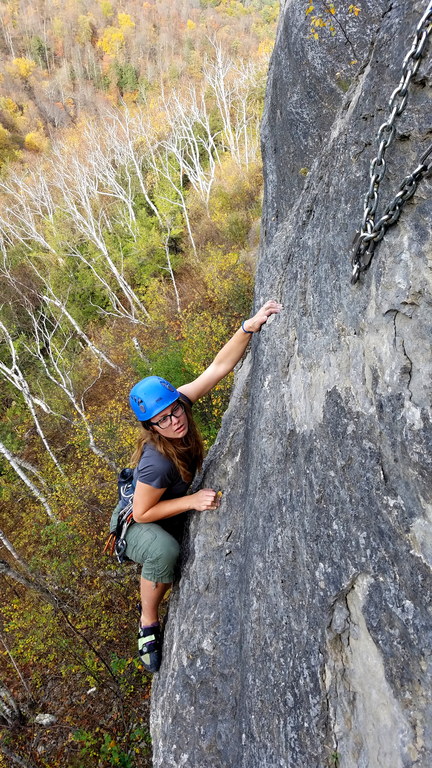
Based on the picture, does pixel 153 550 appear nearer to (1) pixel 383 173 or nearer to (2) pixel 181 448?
(2) pixel 181 448

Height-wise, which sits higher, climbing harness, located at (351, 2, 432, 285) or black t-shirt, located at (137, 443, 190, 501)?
climbing harness, located at (351, 2, 432, 285)

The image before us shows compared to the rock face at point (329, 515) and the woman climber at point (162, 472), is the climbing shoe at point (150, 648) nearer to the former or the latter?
the woman climber at point (162, 472)

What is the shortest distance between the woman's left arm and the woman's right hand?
2.91ft

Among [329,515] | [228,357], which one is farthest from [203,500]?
[329,515]

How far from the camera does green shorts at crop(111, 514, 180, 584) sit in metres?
3.91

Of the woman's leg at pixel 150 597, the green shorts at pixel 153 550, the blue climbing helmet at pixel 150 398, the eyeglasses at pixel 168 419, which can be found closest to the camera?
the blue climbing helmet at pixel 150 398

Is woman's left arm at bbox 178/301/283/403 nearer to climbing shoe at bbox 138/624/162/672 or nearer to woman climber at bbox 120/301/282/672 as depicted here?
woman climber at bbox 120/301/282/672

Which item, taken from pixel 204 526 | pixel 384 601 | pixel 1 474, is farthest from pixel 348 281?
pixel 1 474

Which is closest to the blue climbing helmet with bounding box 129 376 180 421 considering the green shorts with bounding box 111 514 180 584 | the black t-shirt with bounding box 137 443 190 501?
the black t-shirt with bounding box 137 443 190 501

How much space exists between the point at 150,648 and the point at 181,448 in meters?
2.40

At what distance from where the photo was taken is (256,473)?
3.59 meters

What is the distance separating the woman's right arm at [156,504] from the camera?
11.6 ft

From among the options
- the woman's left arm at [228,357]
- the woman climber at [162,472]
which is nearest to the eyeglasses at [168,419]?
the woman climber at [162,472]

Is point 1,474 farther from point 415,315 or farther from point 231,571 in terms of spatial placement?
point 415,315
